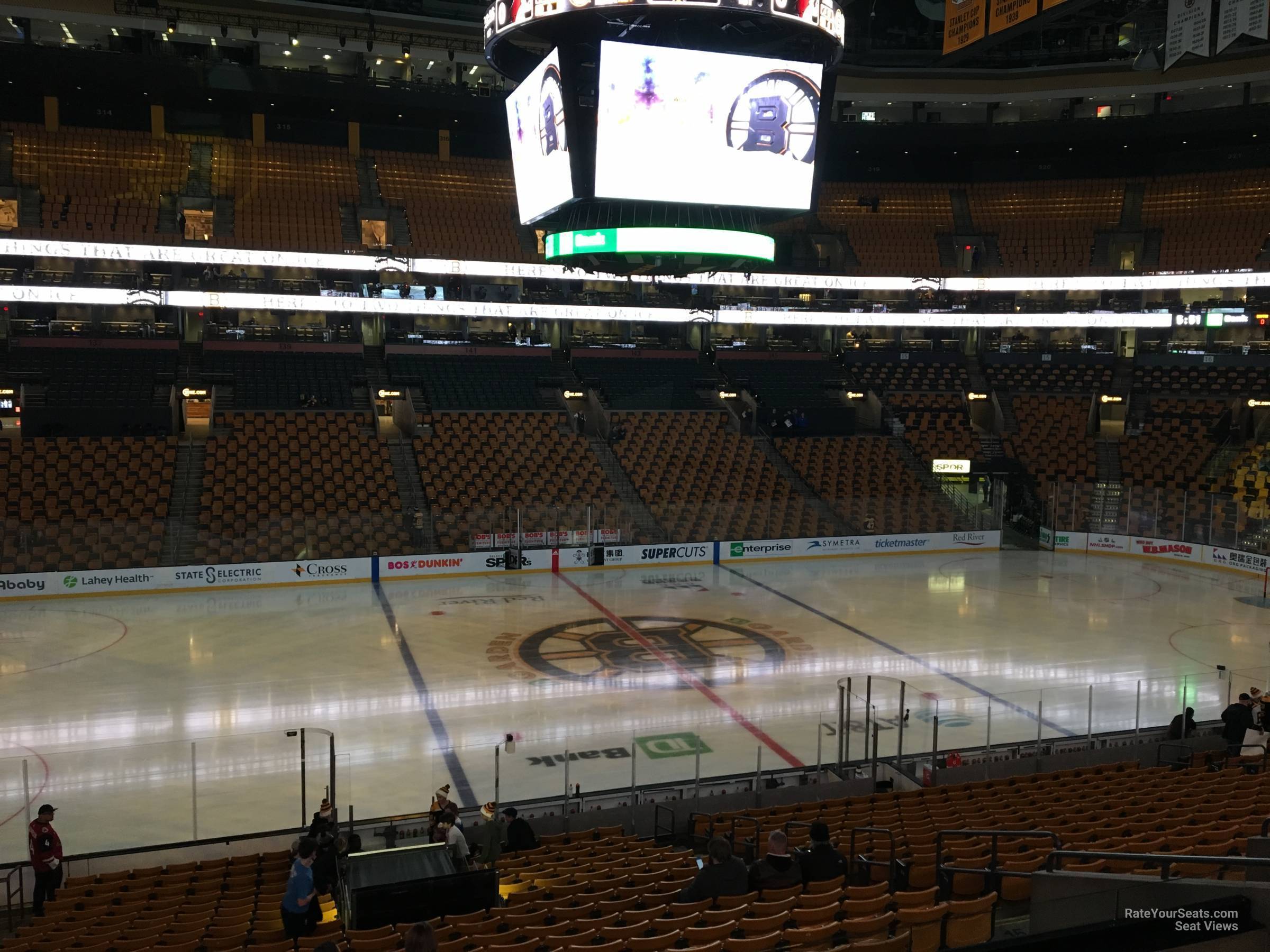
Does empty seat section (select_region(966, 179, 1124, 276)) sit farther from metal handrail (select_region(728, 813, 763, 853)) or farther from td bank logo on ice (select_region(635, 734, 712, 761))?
metal handrail (select_region(728, 813, 763, 853))

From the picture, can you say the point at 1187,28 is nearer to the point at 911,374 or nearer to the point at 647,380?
the point at 647,380

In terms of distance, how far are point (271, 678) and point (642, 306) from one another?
24.0m

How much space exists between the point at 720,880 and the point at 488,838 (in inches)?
134

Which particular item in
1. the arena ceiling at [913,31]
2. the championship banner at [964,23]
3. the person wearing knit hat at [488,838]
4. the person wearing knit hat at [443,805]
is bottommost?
the person wearing knit hat at [488,838]

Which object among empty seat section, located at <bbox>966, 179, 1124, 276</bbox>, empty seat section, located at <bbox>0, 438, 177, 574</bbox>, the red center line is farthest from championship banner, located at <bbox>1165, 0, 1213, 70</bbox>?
empty seat section, located at <bbox>966, 179, 1124, 276</bbox>

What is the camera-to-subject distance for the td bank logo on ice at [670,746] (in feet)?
41.4

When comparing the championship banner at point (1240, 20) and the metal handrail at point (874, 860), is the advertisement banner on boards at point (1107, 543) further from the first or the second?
the metal handrail at point (874, 860)

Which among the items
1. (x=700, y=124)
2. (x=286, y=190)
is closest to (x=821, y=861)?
(x=700, y=124)

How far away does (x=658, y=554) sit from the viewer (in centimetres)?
2978

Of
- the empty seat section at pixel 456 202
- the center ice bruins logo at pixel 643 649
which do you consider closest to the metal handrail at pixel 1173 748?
the center ice bruins logo at pixel 643 649

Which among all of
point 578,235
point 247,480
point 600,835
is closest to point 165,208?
point 247,480

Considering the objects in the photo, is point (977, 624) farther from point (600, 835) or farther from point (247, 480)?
point (247, 480)

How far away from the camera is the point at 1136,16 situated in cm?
1995

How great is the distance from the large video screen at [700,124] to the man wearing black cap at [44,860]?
11.7 meters
